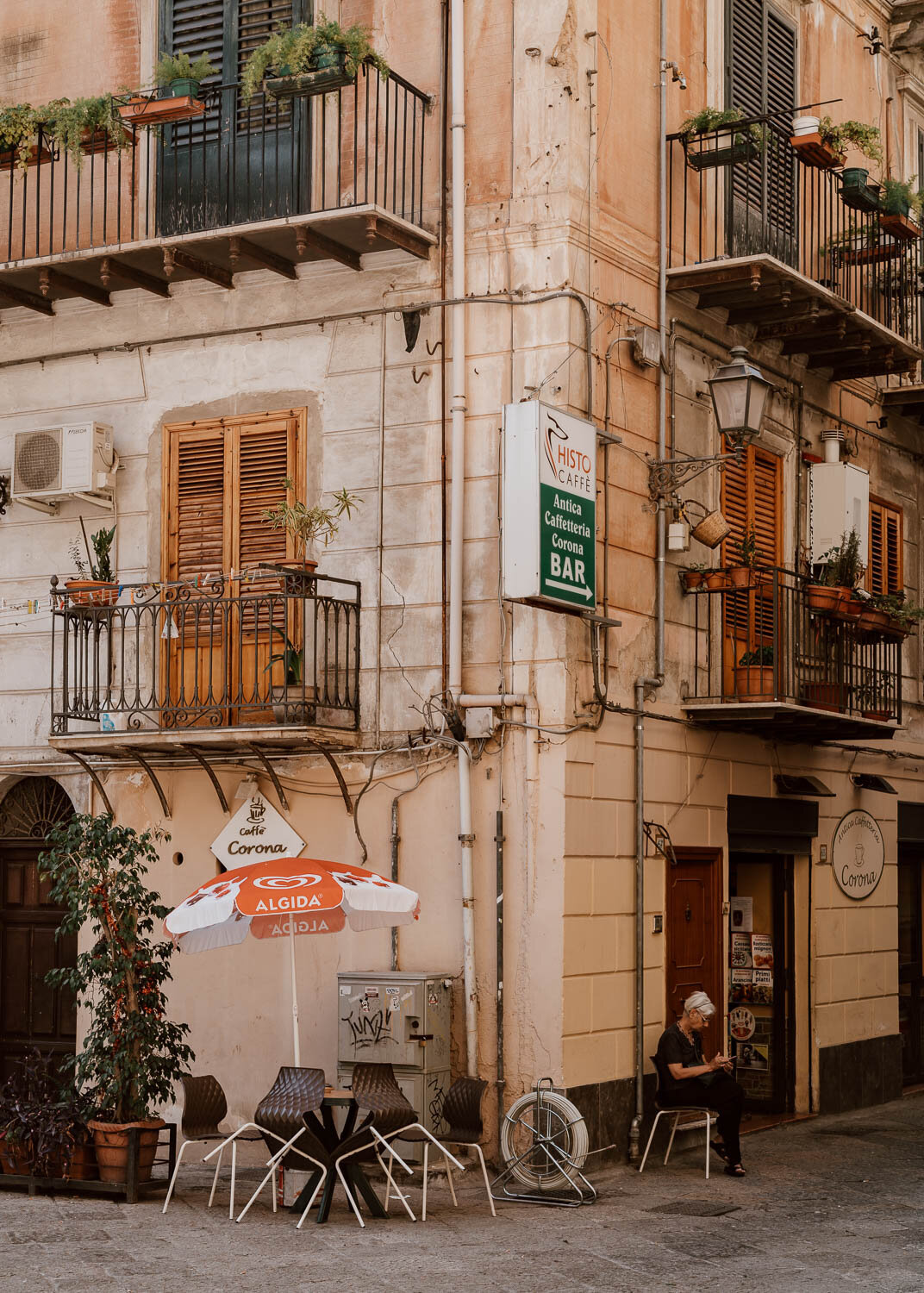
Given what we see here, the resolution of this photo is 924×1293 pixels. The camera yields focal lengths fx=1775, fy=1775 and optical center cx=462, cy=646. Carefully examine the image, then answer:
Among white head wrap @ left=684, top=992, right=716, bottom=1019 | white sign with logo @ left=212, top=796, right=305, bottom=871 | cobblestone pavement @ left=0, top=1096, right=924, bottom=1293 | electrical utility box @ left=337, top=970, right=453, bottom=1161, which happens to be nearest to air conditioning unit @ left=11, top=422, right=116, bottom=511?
white sign with logo @ left=212, top=796, right=305, bottom=871

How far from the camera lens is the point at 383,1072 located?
35.7 feet

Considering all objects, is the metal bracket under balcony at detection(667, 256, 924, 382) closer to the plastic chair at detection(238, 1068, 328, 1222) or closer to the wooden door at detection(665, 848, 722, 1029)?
the wooden door at detection(665, 848, 722, 1029)

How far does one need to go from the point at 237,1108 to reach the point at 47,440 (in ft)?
17.3

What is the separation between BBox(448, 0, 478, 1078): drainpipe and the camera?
475 inches

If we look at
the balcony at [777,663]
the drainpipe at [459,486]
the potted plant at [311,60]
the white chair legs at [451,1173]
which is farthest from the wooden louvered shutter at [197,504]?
the white chair legs at [451,1173]

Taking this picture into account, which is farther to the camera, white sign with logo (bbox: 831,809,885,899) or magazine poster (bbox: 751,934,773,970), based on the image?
white sign with logo (bbox: 831,809,885,899)

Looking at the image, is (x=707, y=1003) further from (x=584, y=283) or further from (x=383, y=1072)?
(x=584, y=283)

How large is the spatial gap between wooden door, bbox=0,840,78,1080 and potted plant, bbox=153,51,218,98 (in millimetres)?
5924

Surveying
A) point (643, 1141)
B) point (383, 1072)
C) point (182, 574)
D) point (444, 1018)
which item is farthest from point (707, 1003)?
point (182, 574)

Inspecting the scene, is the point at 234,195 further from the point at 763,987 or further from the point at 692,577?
the point at 763,987

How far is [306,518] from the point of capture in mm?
12727

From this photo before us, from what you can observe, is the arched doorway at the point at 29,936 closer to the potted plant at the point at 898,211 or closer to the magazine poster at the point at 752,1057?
the magazine poster at the point at 752,1057

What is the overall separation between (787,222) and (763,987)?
6.69 metres

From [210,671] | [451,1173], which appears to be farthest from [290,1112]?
[210,671]
